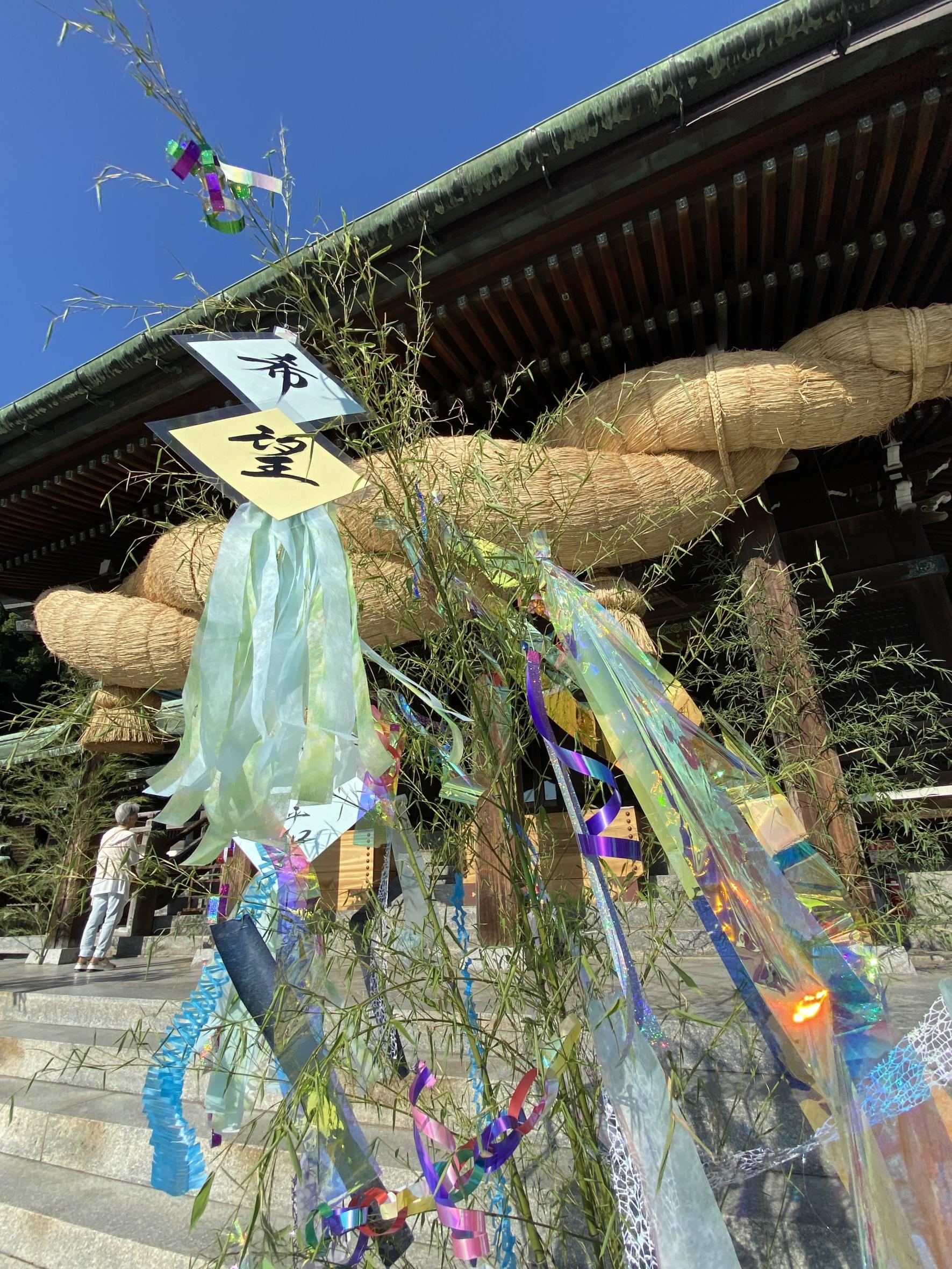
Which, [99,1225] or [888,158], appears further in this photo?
[888,158]

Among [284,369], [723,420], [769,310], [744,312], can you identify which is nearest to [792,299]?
[769,310]

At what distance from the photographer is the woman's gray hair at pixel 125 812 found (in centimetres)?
475

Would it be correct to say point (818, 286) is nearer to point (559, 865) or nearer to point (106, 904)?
point (559, 865)

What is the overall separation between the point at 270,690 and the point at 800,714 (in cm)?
249

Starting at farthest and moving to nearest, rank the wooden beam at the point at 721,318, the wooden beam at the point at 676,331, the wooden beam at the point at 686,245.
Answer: the wooden beam at the point at 676,331, the wooden beam at the point at 721,318, the wooden beam at the point at 686,245

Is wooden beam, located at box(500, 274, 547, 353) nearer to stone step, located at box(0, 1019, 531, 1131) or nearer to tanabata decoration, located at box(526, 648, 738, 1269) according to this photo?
tanabata decoration, located at box(526, 648, 738, 1269)

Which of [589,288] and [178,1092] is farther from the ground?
[589,288]

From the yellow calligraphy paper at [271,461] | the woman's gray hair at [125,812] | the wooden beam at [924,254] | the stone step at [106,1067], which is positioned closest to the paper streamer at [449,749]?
the yellow calligraphy paper at [271,461]

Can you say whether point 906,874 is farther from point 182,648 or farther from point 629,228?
point 182,648

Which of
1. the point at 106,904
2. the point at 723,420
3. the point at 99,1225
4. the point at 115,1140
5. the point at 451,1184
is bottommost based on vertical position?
the point at 99,1225

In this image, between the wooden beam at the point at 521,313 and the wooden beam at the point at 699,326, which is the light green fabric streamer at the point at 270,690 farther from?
the wooden beam at the point at 699,326

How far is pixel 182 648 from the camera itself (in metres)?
3.76

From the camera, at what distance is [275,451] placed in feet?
3.19

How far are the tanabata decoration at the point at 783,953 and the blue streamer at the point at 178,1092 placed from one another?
25.7 inches
